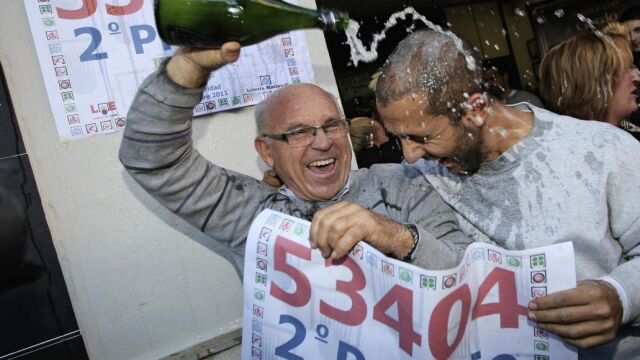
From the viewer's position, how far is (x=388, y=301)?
95cm

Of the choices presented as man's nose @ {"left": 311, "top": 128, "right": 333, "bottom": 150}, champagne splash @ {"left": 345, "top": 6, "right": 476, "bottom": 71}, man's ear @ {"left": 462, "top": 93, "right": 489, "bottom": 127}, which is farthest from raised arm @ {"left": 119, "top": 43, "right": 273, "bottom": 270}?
champagne splash @ {"left": 345, "top": 6, "right": 476, "bottom": 71}

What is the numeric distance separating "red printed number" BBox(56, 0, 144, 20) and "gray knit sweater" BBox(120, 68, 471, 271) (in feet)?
2.47

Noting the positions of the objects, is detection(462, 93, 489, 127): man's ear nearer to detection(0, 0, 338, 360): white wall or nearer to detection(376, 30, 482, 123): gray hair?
detection(376, 30, 482, 123): gray hair

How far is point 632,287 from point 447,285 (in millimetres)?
511

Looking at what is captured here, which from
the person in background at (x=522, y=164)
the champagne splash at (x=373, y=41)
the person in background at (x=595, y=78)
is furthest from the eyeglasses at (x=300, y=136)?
the champagne splash at (x=373, y=41)

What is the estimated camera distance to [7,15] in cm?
159

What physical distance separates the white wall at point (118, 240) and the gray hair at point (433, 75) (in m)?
0.89

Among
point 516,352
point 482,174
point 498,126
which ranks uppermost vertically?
point 498,126

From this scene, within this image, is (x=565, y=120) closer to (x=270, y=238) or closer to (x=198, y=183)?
(x=270, y=238)

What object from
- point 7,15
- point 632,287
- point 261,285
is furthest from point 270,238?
point 7,15

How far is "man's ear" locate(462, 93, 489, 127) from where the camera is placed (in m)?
1.26

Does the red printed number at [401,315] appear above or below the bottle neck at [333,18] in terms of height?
below

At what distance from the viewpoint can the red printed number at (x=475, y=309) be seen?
0.92 m

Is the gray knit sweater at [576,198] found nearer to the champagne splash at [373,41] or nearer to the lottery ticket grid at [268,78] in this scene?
the lottery ticket grid at [268,78]
